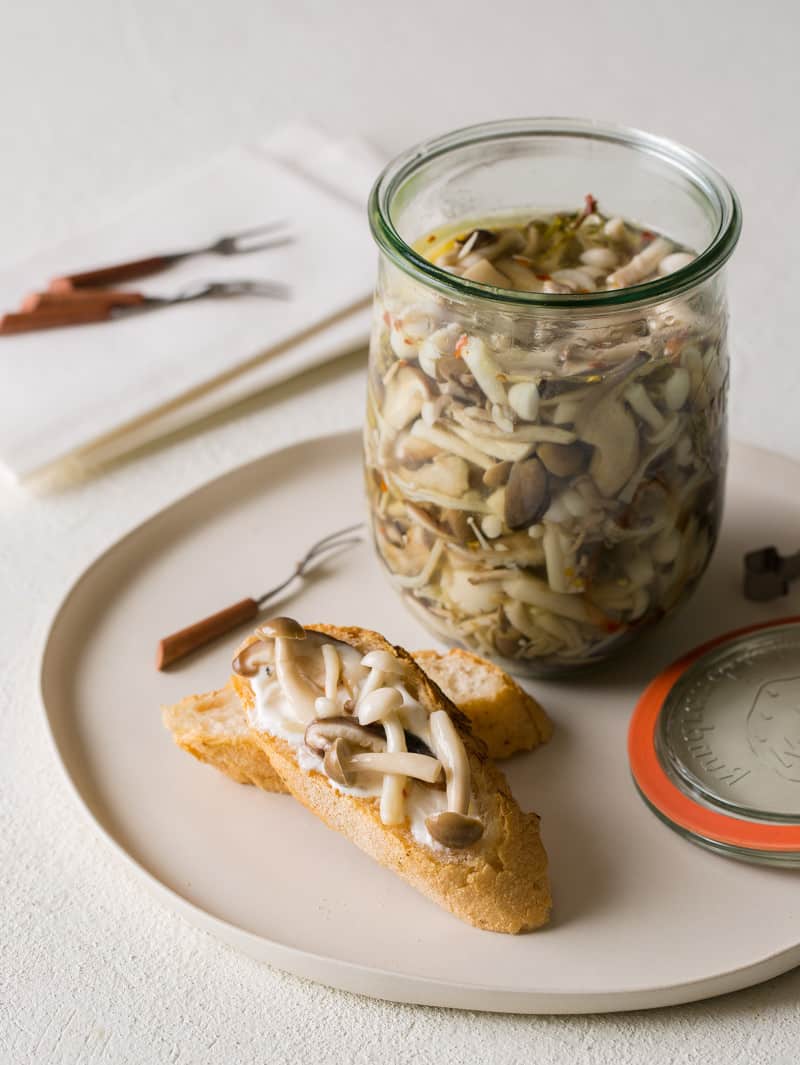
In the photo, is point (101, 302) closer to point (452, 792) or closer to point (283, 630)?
point (283, 630)

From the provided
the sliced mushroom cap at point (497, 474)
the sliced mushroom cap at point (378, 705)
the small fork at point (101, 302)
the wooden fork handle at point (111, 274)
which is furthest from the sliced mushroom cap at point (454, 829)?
the wooden fork handle at point (111, 274)

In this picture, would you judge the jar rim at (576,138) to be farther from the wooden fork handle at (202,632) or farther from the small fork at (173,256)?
the small fork at (173,256)

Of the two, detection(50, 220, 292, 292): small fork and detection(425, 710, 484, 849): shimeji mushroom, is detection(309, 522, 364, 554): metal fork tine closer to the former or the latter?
detection(425, 710, 484, 849): shimeji mushroom

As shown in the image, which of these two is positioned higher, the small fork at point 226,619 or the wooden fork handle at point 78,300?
the wooden fork handle at point 78,300

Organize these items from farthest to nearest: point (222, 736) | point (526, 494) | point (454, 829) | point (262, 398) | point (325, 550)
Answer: point (262, 398) → point (325, 550) → point (222, 736) → point (526, 494) → point (454, 829)

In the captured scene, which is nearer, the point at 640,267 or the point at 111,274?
the point at 640,267

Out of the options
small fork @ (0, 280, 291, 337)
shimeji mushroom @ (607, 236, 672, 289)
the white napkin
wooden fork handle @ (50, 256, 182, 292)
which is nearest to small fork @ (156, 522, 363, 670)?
the white napkin

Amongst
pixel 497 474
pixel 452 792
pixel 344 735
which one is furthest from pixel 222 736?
pixel 497 474
